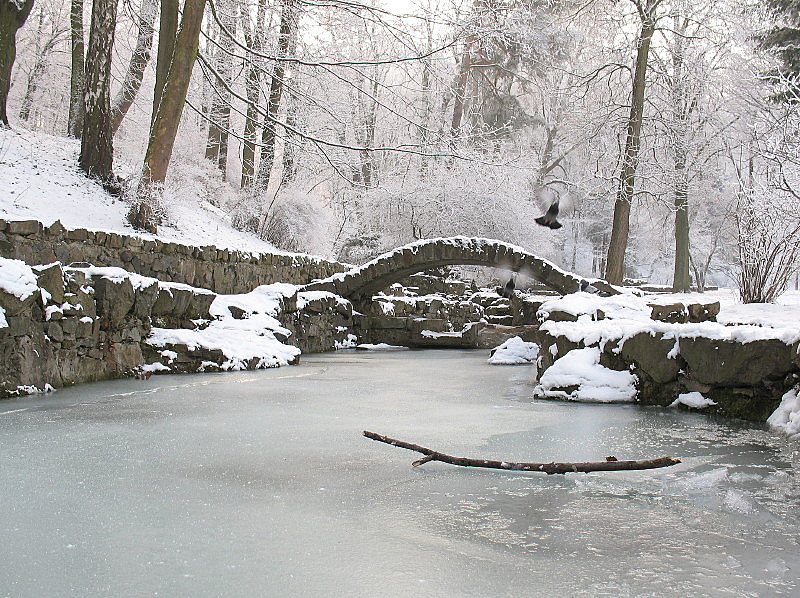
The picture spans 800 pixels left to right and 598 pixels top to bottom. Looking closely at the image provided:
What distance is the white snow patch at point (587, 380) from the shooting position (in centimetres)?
587

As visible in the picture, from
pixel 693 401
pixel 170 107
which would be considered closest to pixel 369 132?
pixel 170 107

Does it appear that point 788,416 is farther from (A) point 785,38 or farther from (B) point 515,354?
(A) point 785,38

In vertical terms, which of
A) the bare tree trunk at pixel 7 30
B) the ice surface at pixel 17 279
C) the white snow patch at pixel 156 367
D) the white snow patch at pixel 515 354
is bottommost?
the white snow patch at pixel 156 367

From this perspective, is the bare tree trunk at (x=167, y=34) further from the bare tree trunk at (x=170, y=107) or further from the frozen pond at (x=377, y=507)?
the frozen pond at (x=377, y=507)

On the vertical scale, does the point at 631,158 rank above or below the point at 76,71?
below

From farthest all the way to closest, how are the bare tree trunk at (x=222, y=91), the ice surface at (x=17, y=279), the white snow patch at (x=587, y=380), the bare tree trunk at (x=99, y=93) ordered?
1. the bare tree trunk at (x=222, y=91)
2. the bare tree trunk at (x=99, y=93)
3. the white snow patch at (x=587, y=380)
4. the ice surface at (x=17, y=279)

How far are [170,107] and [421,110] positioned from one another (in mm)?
6943

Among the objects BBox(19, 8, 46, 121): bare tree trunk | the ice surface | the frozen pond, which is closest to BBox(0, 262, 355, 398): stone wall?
the ice surface

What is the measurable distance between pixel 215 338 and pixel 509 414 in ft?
15.1

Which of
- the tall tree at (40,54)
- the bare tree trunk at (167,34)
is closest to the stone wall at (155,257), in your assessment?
the bare tree trunk at (167,34)

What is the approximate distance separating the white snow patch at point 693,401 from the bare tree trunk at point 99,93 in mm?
8445

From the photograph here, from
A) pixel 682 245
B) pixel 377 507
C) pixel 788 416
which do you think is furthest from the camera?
pixel 682 245

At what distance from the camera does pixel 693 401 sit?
5371 millimetres

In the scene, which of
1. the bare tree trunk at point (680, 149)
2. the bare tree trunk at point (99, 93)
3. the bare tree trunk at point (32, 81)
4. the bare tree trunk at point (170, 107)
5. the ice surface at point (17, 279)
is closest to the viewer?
the ice surface at point (17, 279)
